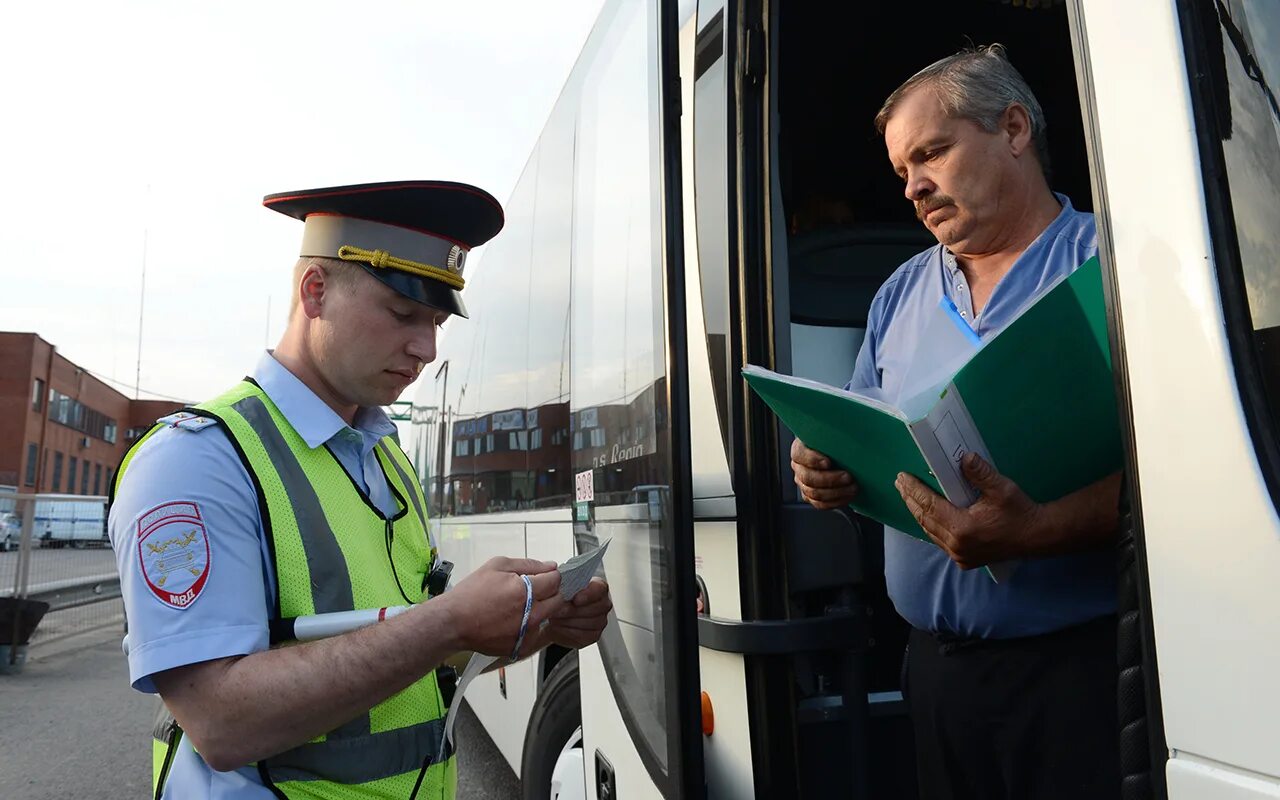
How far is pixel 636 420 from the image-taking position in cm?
212

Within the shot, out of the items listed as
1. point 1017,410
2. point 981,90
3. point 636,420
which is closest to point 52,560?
point 636,420

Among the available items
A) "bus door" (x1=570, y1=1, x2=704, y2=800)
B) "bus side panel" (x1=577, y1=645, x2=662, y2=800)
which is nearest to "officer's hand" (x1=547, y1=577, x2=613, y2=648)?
"bus door" (x1=570, y1=1, x2=704, y2=800)

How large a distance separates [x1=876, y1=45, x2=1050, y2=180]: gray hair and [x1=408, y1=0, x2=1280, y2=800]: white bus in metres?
0.15

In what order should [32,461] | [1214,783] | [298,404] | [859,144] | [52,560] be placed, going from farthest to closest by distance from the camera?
[32,461], [52,560], [859,144], [298,404], [1214,783]

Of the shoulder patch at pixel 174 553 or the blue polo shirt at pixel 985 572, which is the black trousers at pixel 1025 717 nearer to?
the blue polo shirt at pixel 985 572

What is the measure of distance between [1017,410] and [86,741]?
6.65 metres

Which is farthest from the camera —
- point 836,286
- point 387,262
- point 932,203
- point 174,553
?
point 836,286

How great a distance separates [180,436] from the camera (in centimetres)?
135

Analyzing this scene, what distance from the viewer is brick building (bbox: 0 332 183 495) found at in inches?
1721

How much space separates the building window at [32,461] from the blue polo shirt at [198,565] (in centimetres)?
5138

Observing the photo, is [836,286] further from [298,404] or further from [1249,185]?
[1249,185]

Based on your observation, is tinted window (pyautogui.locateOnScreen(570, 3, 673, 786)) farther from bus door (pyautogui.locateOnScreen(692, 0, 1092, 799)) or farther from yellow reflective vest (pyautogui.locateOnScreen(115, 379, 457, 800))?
yellow reflective vest (pyautogui.locateOnScreen(115, 379, 457, 800))

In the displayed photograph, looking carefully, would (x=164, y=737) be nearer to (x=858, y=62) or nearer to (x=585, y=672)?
(x=585, y=672)

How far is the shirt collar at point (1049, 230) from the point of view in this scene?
5.79 feet
